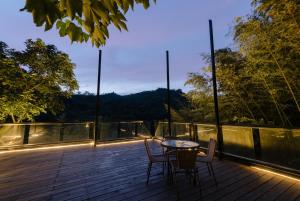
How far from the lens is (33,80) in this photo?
21.6 feet

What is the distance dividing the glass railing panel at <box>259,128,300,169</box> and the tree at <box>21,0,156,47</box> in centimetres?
377

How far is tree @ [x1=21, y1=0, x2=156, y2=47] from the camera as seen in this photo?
25.0 inches

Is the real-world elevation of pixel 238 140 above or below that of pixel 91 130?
below

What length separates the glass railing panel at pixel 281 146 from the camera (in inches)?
127

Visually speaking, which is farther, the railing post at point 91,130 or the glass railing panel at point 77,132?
the railing post at point 91,130

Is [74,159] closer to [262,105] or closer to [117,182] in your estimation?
[117,182]

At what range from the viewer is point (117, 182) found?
3.01 meters

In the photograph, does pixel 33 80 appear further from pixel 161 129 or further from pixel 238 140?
pixel 238 140

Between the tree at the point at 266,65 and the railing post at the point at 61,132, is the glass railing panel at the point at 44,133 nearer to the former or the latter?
the railing post at the point at 61,132

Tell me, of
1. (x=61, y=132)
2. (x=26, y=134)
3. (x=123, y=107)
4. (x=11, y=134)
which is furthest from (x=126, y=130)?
(x=123, y=107)

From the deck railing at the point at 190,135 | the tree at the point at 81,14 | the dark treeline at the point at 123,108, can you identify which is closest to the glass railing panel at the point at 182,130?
the deck railing at the point at 190,135

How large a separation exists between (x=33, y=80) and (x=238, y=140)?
7.23 meters

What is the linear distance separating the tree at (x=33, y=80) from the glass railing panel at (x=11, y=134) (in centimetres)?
65

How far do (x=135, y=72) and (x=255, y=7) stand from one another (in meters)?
32.0
